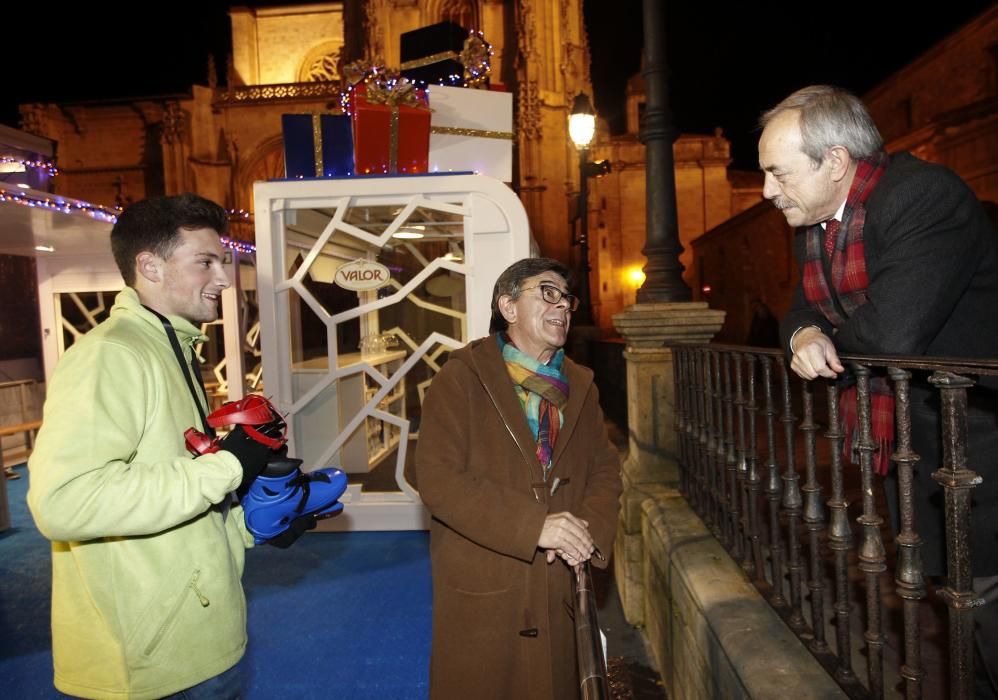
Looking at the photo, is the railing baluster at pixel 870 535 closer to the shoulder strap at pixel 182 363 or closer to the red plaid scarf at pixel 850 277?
the red plaid scarf at pixel 850 277

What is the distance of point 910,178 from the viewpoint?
161 centimetres

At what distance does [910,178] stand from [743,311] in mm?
26646

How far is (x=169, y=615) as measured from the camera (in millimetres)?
1711

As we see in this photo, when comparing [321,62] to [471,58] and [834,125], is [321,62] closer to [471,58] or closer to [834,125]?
[471,58]

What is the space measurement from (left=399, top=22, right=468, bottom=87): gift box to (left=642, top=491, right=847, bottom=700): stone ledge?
437 centimetres

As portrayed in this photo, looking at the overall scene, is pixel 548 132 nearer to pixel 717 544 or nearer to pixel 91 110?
pixel 717 544

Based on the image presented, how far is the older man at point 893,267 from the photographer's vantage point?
1566mm

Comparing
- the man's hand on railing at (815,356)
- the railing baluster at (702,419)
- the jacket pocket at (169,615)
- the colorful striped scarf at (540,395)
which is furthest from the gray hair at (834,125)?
the jacket pocket at (169,615)

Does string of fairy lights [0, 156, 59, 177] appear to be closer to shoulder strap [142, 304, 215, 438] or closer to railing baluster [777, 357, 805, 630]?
shoulder strap [142, 304, 215, 438]

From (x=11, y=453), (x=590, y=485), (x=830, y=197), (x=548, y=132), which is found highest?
(x=548, y=132)

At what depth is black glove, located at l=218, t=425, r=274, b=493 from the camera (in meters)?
1.69

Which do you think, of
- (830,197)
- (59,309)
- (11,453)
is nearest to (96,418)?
(830,197)

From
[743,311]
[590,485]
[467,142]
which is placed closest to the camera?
[590,485]

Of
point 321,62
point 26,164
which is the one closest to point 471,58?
point 26,164
